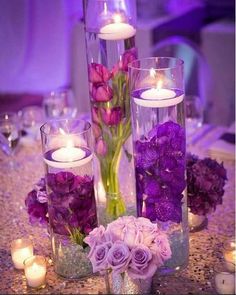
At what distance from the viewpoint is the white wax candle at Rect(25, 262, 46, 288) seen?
1039 millimetres

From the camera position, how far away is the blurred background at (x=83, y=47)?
300 centimetres

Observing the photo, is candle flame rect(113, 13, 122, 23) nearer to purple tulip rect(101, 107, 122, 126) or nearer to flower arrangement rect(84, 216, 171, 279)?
purple tulip rect(101, 107, 122, 126)

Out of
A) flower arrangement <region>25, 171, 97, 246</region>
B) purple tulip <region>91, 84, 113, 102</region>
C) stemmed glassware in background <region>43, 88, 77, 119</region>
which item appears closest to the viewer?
flower arrangement <region>25, 171, 97, 246</region>

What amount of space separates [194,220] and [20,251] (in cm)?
37

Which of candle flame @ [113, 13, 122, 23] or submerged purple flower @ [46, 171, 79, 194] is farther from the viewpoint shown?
candle flame @ [113, 13, 122, 23]

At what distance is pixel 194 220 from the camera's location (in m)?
1.23

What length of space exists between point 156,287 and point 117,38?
1.59 feet

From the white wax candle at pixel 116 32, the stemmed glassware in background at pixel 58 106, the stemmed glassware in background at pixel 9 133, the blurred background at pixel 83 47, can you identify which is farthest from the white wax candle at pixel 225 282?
the blurred background at pixel 83 47

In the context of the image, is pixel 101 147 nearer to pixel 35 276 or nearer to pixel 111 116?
pixel 111 116

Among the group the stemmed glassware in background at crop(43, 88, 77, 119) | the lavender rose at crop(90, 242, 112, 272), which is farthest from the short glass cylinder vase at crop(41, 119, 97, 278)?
the stemmed glassware in background at crop(43, 88, 77, 119)

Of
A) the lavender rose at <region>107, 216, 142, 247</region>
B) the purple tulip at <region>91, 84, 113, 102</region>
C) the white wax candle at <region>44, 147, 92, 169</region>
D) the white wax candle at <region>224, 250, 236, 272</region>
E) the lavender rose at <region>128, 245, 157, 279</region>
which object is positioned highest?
the purple tulip at <region>91, 84, 113, 102</region>

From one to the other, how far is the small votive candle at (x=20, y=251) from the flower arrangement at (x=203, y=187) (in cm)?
33

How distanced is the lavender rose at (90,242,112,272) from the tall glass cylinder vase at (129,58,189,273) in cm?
15

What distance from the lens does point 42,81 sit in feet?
13.8
